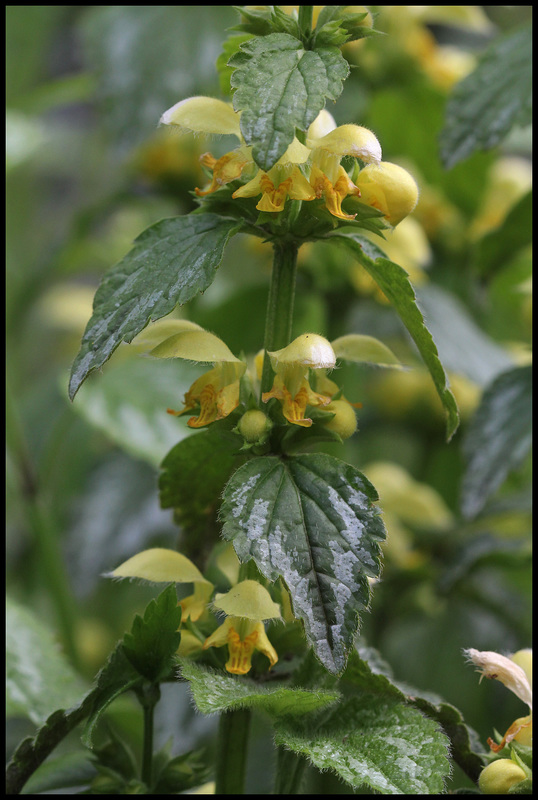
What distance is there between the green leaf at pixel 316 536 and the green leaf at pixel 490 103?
33 cm

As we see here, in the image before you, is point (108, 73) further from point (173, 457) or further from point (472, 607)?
point (472, 607)

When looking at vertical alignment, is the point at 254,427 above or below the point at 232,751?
above

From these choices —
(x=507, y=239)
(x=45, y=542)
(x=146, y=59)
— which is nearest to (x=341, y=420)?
(x=507, y=239)

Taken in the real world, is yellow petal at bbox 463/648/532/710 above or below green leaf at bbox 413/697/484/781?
above

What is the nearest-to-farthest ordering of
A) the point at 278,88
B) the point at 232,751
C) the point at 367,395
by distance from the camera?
the point at 278,88, the point at 232,751, the point at 367,395

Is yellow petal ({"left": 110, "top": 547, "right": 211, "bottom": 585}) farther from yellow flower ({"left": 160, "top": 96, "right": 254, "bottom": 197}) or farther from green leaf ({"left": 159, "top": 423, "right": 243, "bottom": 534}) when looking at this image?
yellow flower ({"left": 160, "top": 96, "right": 254, "bottom": 197})

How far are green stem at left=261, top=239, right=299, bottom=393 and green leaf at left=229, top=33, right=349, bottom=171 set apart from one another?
9 cm

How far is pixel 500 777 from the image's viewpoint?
40 cm

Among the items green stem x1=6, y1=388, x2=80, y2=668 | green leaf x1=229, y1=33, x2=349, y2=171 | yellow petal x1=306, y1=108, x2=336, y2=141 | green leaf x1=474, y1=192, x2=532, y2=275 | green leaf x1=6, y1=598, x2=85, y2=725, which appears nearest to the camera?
green leaf x1=229, y1=33, x2=349, y2=171

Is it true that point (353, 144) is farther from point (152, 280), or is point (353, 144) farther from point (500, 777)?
point (500, 777)

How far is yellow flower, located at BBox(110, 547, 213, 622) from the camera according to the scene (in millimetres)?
442

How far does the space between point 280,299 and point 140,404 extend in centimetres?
45

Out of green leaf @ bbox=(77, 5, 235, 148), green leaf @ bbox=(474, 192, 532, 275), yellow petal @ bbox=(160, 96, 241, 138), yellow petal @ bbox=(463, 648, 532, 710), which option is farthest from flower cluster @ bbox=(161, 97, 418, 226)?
green leaf @ bbox=(77, 5, 235, 148)

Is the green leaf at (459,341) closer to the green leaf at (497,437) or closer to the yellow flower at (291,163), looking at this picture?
the green leaf at (497,437)
